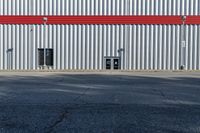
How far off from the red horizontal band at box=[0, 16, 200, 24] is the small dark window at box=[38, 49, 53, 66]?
8.19ft

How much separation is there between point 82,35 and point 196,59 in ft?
32.0

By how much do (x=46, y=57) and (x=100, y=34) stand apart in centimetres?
505

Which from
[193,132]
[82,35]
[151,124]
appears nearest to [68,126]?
[151,124]

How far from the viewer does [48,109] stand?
43.4 feet

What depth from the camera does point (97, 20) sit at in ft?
146

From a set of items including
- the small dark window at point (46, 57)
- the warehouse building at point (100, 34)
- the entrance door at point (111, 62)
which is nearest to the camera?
the warehouse building at point (100, 34)

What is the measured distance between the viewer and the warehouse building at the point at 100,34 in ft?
145

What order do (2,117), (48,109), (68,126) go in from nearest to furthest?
(68,126) < (2,117) < (48,109)

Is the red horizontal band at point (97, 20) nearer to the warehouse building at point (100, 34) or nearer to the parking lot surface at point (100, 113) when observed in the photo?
the warehouse building at point (100, 34)

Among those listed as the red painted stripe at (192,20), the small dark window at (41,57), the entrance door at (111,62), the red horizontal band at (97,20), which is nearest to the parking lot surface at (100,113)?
the red horizontal band at (97,20)

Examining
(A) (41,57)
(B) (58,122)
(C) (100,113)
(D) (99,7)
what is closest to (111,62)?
(D) (99,7)

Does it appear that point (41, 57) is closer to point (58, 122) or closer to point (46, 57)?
point (46, 57)

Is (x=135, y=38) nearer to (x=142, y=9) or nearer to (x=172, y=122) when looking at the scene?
(x=142, y=9)

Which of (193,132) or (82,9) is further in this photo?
(82,9)
